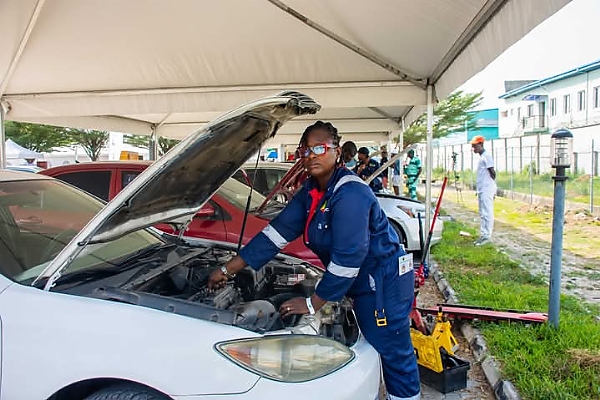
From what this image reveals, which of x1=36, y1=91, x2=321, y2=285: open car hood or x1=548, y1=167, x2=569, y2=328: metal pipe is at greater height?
x1=36, y1=91, x2=321, y2=285: open car hood

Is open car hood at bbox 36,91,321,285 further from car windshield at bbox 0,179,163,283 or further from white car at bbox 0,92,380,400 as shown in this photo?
car windshield at bbox 0,179,163,283

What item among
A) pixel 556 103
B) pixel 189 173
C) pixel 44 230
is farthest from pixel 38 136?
pixel 556 103

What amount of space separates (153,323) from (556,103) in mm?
32689

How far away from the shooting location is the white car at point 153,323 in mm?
1746

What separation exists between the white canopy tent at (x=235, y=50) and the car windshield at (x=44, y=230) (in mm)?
1945

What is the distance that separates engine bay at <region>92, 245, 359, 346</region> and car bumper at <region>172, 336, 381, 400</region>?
0.19 metres

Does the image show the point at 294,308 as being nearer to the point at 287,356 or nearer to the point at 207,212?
the point at 287,356

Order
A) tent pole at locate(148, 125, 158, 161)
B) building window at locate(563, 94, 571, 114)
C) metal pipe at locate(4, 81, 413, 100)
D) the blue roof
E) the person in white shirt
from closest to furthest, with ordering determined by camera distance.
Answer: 1. metal pipe at locate(4, 81, 413, 100)
2. the person in white shirt
3. tent pole at locate(148, 125, 158, 161)
4. the blue roof
5. building window at locate(563, 94, 571, 114)

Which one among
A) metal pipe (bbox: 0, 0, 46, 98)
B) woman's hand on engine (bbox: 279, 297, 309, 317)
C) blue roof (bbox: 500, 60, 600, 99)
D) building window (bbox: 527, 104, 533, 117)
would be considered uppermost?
blue roof (bbox: 500, 60, 600, 99)

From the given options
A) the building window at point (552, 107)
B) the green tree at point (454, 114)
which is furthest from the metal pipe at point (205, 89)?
the building window at point (552, 107)

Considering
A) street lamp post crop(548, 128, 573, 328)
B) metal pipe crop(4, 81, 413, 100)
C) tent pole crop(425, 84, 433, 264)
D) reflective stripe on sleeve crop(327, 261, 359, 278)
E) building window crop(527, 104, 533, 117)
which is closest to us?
reflective stripe on sleeve crop(327, 261, 359, 278)

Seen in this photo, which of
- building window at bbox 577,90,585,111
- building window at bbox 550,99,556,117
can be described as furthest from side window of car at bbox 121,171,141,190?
building window at bbox 550,99,556,117

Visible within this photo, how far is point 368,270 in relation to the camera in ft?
7.86

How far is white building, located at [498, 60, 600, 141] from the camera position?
981 inches
